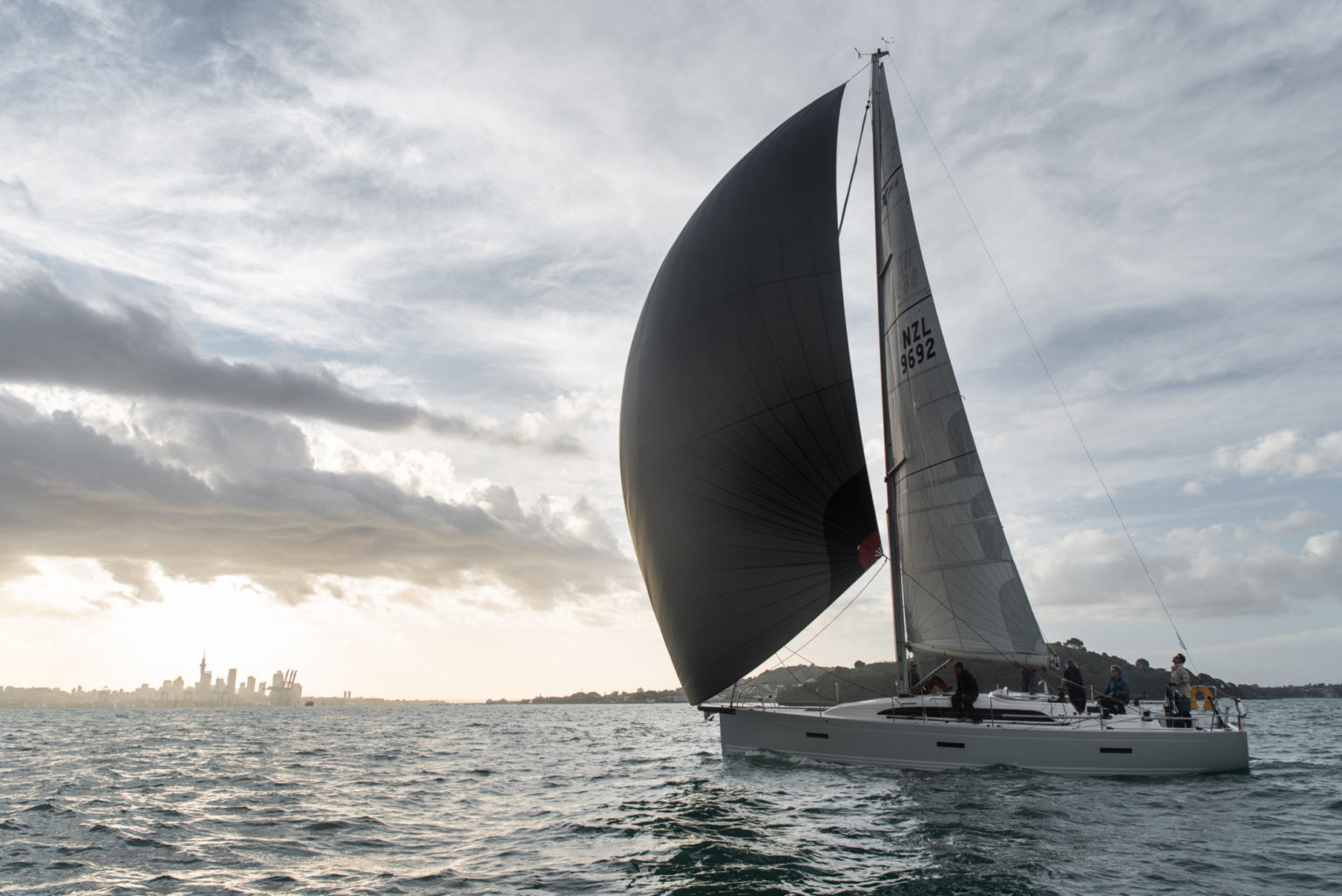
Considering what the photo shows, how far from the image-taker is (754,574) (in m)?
15.7

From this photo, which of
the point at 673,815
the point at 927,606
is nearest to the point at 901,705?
the point at 927,606

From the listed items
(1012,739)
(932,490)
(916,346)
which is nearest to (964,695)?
(1012,739)

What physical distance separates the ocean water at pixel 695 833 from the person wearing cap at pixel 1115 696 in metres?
2.19

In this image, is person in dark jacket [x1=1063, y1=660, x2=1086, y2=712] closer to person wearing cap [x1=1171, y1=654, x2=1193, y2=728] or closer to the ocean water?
person wearing cap [x1=1171, y1=654, x2=1193, y2=728]

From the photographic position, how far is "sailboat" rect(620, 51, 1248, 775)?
1548cm

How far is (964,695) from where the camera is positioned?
50.3 ft

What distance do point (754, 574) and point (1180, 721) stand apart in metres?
8.40

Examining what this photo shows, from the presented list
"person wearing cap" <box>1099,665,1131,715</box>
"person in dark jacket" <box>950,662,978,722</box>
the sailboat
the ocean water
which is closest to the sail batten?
the sailboat

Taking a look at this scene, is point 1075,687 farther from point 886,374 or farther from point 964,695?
point 886,374

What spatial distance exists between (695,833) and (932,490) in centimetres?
891

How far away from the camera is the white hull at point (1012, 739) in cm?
1419

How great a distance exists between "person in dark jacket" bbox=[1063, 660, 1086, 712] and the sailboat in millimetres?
317

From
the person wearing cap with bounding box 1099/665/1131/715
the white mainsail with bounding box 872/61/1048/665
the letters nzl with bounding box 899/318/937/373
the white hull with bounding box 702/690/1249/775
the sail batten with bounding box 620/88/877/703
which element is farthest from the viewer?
the letters nzl with bounding box 899/318/937/373

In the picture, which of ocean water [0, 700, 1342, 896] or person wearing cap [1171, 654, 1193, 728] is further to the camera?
person wearing cap [1171, 654, 1193, 728]
